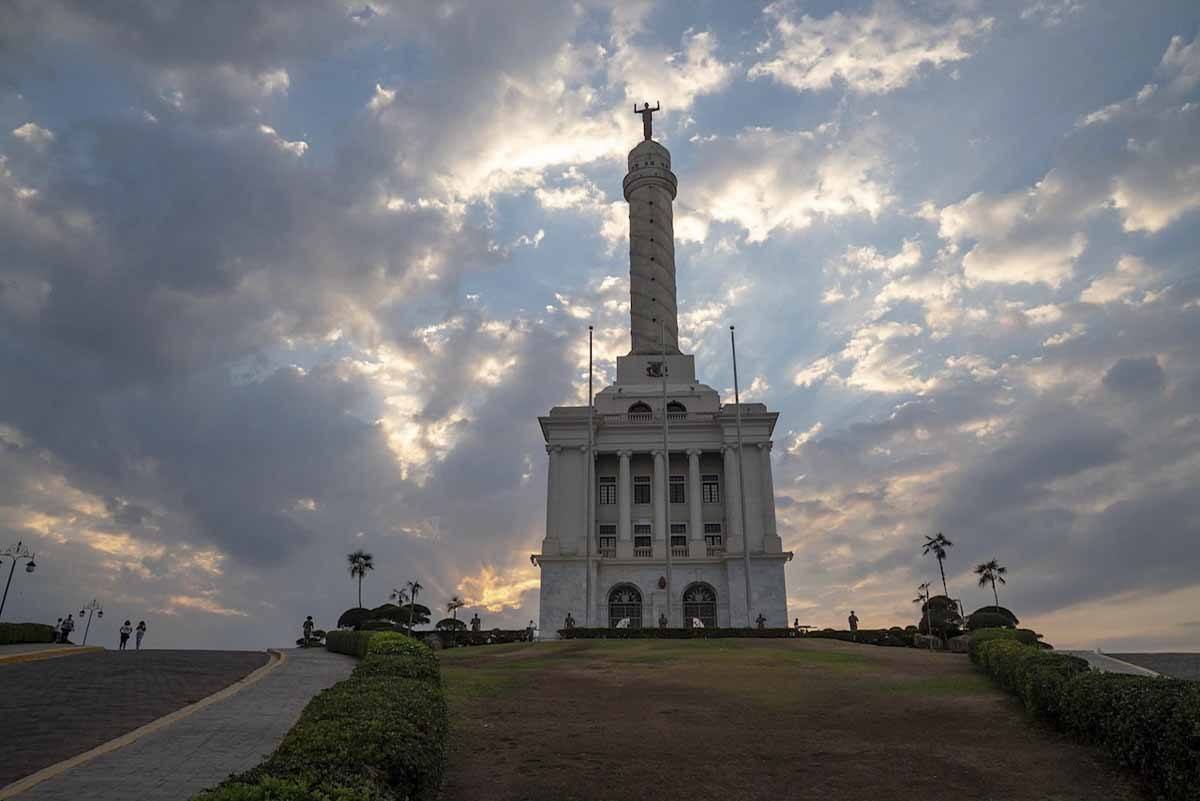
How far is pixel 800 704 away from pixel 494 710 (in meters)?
7.47

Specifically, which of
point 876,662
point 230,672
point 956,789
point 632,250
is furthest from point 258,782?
point 632,250

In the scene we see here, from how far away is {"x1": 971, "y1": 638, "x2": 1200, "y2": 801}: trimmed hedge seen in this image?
12633 millimetres

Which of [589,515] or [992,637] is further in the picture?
[589,515]

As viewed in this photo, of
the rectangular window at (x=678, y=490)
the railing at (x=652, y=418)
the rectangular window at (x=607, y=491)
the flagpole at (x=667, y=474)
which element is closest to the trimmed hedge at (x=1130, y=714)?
the flagpole at (x=667, y=474)

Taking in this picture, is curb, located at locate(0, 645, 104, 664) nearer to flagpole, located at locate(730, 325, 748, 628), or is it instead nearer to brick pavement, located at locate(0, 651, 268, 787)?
brick pavement, located at locate(0, 651, 268, 787)

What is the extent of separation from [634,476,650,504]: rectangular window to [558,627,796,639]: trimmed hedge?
765 inches

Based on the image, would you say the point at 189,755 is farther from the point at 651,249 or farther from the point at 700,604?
the point at 651,249

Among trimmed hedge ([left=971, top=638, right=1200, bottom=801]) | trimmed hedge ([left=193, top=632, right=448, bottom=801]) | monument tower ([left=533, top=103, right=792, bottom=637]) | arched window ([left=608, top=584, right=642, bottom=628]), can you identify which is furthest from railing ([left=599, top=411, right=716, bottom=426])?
trimmed hedge ([left=193, top=632, right=448, bottom=801])

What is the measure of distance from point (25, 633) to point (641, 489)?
40.3m

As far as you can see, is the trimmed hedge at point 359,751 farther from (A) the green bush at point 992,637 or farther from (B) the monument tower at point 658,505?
(B) the monument tower at point 658,505

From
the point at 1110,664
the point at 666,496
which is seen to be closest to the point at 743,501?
the point at 666,496

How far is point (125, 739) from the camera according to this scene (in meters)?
16.1

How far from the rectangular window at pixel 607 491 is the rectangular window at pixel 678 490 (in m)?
4.49

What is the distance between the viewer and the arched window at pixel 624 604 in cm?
6094
